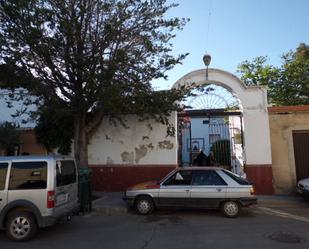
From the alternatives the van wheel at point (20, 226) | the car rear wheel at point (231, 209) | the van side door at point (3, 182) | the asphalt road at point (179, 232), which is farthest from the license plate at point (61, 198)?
the car rear wheel at point (231, 209)

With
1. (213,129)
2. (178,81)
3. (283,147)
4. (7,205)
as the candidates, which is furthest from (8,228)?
(213,129)

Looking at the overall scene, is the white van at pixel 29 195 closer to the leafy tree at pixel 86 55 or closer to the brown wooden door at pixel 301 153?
the leafy tree at pixel 86 55

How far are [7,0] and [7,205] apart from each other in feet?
23.9

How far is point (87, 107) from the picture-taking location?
12633mm

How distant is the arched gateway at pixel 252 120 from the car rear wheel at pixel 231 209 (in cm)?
408

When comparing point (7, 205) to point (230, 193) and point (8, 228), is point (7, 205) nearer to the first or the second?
point (8, 228)

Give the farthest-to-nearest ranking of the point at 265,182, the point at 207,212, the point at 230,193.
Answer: the point at 265,182
the point at 207,212
the point at 230,193

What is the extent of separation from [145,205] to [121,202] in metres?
1.88

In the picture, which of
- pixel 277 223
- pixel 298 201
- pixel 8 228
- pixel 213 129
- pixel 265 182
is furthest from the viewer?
pixel 213 129

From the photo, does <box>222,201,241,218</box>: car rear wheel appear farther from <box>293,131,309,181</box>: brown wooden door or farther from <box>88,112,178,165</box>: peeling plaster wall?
<box>293,131,309,181</box>: brown wooden door

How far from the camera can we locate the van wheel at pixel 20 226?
7699 millimetres

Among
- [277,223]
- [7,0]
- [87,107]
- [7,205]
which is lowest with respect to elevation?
[277,223]

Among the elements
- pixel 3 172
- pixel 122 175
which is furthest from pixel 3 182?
pixel 122 175

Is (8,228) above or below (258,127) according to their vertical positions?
below
